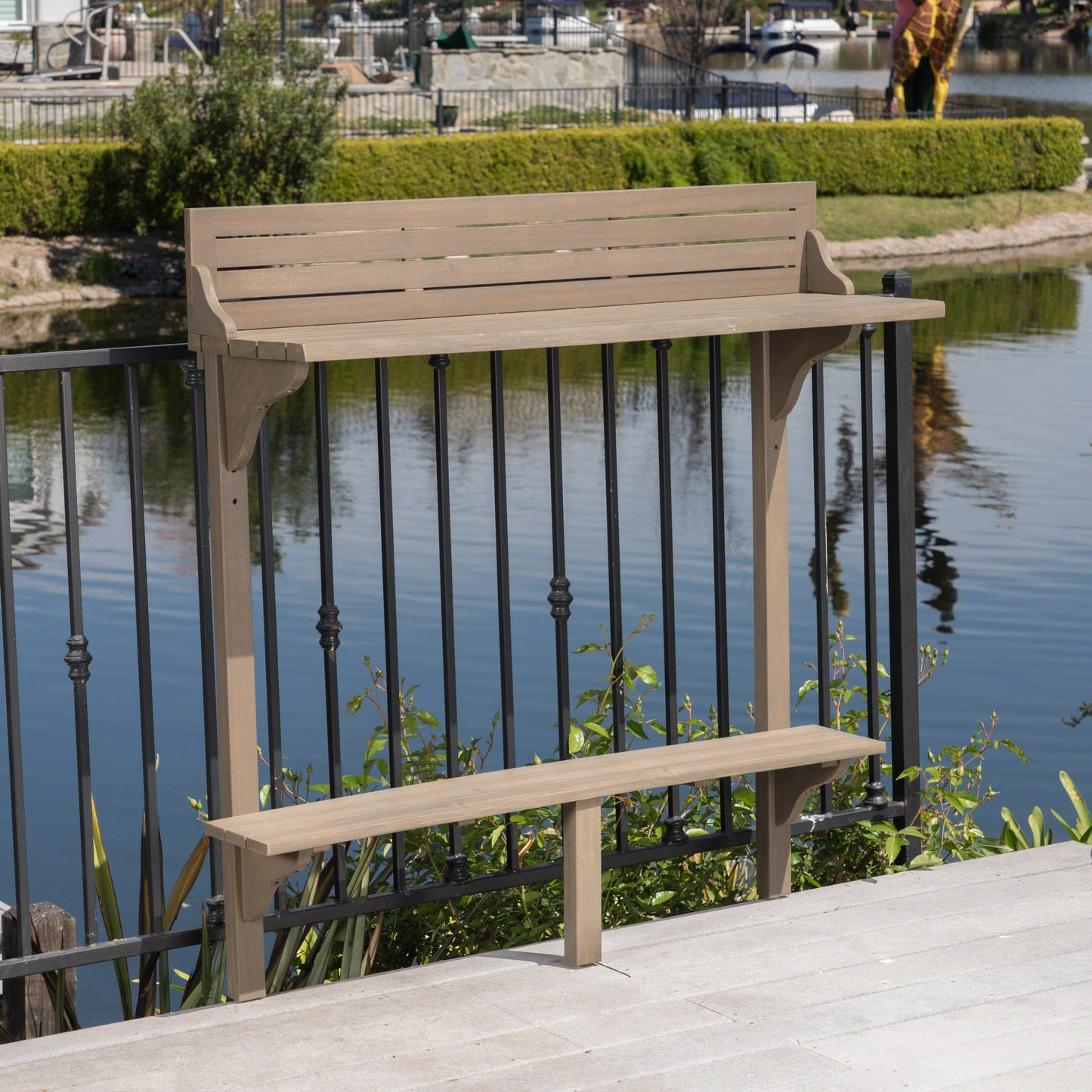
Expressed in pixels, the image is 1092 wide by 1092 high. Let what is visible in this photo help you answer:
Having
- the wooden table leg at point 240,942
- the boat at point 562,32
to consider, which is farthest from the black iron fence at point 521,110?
the wooden table leg at point 240,942

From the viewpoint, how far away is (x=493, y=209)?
302cm

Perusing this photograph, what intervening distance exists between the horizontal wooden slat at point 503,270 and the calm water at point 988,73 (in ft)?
104

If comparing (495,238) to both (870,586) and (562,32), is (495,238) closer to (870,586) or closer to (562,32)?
(870,586)

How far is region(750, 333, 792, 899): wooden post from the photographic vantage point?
10.9ft

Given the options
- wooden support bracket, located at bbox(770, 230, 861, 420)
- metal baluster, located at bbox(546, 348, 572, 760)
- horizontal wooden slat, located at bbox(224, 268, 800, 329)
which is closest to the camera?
horizontal wooden slat, located at bbox(224, 268, 800, 329)

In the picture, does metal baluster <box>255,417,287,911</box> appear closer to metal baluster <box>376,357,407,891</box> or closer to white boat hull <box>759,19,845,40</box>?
metal baluster <box>376,357,407,891</box>

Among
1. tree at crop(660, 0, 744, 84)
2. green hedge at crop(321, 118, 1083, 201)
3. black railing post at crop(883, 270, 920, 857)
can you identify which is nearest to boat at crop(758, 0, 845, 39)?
tree at crop(660, 0, 744, 84)

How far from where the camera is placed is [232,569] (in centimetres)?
286

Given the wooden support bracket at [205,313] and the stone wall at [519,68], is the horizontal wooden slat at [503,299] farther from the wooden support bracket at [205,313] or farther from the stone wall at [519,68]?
the stone wall at [519,68]

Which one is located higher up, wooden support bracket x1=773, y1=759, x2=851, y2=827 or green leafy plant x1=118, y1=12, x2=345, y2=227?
green leafy plant x1=118, y1=12, x2=345, y2=227


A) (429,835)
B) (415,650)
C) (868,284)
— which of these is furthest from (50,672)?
(868,284)

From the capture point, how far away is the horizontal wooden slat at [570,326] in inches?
104

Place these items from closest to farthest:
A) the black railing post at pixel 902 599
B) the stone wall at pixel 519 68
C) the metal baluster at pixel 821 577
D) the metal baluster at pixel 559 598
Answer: the metal baluster at pixel 559 598 → the metal baluster at pixel 821 577 → the black railing post at pixel 902 599 → the stone wall at pixel 519 68

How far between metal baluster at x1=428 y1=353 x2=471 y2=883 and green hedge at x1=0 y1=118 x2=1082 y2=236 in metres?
17.0
